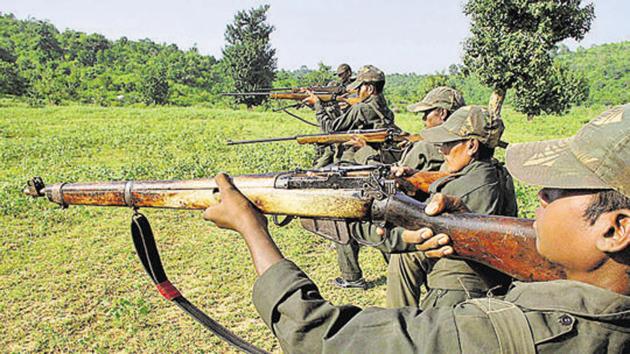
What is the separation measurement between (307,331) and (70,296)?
473cm

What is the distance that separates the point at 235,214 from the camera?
6.19ft

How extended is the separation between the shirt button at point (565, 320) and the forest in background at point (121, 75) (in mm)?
28649

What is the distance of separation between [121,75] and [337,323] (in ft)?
178

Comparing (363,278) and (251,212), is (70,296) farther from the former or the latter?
(251,212)

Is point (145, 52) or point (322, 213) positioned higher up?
point (145, 52)

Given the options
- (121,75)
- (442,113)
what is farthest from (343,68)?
(121,75)

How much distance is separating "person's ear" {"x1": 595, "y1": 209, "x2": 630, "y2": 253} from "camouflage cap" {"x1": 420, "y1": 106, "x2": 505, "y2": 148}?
2001 mm

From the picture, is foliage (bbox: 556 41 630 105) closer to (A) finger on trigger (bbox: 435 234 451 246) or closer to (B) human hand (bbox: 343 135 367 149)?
(B) human hand (bbox: 343 135 367 149)

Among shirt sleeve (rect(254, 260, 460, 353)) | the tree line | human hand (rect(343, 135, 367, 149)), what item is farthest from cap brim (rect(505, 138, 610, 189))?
the tree line

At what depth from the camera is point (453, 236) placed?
2.03 m

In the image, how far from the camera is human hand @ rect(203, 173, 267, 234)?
182 cm

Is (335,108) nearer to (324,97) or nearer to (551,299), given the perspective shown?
(324,97)

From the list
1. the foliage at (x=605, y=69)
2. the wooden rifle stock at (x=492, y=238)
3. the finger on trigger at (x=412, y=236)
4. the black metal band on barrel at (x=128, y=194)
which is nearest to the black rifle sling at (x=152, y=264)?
the black metal band on barrel at (x=128, y=194)

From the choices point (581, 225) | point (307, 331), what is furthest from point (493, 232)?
point (307, 331)
